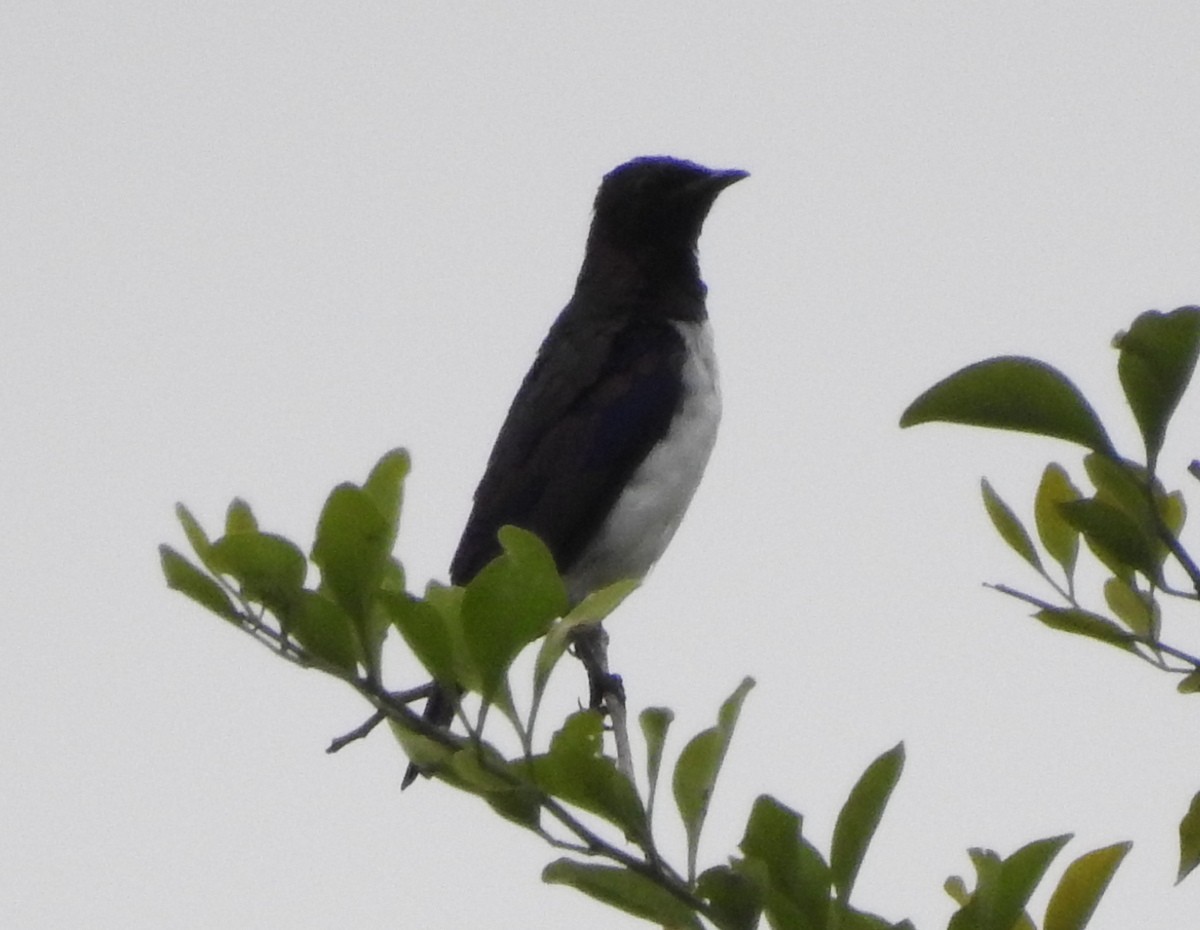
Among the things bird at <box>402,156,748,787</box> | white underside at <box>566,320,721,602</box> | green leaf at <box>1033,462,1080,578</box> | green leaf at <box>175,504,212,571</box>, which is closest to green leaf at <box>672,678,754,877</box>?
green leaf at <box>1033,462,1080,578</box>

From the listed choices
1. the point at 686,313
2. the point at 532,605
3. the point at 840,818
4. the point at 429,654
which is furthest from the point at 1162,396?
the point at 686,313

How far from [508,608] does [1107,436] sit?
0.65 meters

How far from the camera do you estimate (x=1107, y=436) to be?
1845 mm

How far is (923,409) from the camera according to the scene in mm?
1879

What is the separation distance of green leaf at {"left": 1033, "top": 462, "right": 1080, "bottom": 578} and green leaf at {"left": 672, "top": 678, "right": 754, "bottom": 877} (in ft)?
1.48

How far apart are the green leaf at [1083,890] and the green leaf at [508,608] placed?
62cm

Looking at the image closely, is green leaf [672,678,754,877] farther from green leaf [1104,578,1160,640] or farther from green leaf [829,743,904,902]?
green leaf [1104,578,1160,640]

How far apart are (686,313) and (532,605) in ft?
17.0

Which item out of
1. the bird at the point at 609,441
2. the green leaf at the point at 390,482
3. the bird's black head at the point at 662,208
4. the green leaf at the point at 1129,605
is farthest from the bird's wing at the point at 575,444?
the green leaf at the point at 1129,605

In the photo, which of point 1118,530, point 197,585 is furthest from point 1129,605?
point 197,585

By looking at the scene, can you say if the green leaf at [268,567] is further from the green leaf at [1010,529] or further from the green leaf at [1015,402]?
the green leaf at [1010,529]

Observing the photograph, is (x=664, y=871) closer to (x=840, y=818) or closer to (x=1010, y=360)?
(x=840, y=818)

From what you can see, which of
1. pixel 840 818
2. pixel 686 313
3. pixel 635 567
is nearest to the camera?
pixel 840 818

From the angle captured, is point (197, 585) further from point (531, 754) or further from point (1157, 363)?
point (1157, 363)
